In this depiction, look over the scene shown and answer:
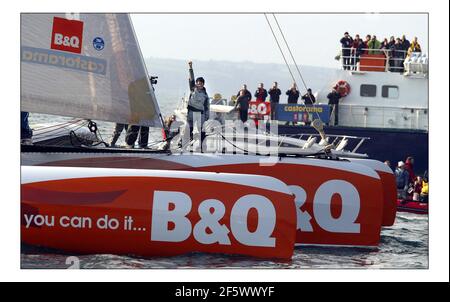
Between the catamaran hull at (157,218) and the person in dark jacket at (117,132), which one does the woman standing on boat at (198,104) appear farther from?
the catamaran hull at (157,218)

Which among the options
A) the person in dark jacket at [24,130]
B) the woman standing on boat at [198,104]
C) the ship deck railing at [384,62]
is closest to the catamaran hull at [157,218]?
the person in dark jacket at [24,130]

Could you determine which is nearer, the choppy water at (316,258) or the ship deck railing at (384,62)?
the choppy water at (316,258)

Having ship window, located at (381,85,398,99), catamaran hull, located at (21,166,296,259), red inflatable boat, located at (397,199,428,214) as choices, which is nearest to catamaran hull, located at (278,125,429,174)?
ship window, located at (381,85,398,99)

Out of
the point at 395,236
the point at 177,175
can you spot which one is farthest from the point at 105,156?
the point at 395,236

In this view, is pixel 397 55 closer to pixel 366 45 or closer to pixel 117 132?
pixel 366 45

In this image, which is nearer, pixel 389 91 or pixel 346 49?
pixel 389 91

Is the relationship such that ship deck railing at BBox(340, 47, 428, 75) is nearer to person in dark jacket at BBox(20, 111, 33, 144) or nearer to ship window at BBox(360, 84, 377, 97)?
ship window at BBox(360, 84, 377, 97)

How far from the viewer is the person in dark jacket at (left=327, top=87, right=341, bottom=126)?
85.2 ft

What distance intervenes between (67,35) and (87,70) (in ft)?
1.75

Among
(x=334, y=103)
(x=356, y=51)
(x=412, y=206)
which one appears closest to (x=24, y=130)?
(x=412, y=206)

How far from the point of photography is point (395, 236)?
16.5m

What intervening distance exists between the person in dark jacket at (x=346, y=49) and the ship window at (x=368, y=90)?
2.25 feet

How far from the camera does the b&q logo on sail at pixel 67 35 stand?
14227 millimetres

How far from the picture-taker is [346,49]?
2670cm
